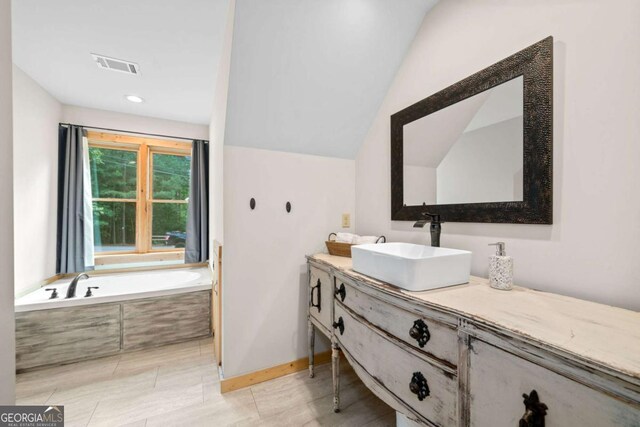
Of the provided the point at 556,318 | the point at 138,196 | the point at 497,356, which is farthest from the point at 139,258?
the point at 556,318

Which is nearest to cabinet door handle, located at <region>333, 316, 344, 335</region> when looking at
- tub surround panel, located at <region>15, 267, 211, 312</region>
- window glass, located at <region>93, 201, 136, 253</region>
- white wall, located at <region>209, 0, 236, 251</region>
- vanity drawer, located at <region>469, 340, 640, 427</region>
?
vanity drawer, located at <region>469, 340, 640, 427</region>

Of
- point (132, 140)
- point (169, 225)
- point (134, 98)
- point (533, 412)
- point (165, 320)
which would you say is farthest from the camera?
point (169, 225)

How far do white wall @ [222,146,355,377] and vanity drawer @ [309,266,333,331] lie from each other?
0.16 meters

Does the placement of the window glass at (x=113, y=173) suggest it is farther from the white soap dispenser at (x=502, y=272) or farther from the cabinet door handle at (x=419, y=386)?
the white soap dispenser at (x=502, y=272)

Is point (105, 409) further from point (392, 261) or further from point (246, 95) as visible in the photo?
point (246, 95)

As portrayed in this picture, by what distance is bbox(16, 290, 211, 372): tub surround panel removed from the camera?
74.7 inches

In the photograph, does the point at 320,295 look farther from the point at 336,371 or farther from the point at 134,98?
the point at 134,98

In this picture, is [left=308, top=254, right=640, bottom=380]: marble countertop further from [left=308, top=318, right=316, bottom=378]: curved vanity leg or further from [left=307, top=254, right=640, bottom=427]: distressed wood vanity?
[left=308, top=318, right=316, bottom=378]: curved vanity leg

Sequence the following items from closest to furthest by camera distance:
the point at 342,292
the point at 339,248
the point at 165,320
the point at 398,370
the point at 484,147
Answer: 1. the point at 398,370
2. the point at 484,147
3. the point at 342,292
4. the point at 339,248
5. the point at 165,320

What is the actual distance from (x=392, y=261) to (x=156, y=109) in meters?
3.19

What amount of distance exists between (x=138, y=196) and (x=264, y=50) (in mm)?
2808

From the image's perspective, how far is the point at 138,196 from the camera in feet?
10.3

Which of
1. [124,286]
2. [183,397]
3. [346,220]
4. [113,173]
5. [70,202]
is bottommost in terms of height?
[183,397]

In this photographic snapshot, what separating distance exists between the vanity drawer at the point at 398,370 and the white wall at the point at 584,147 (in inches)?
23.2
